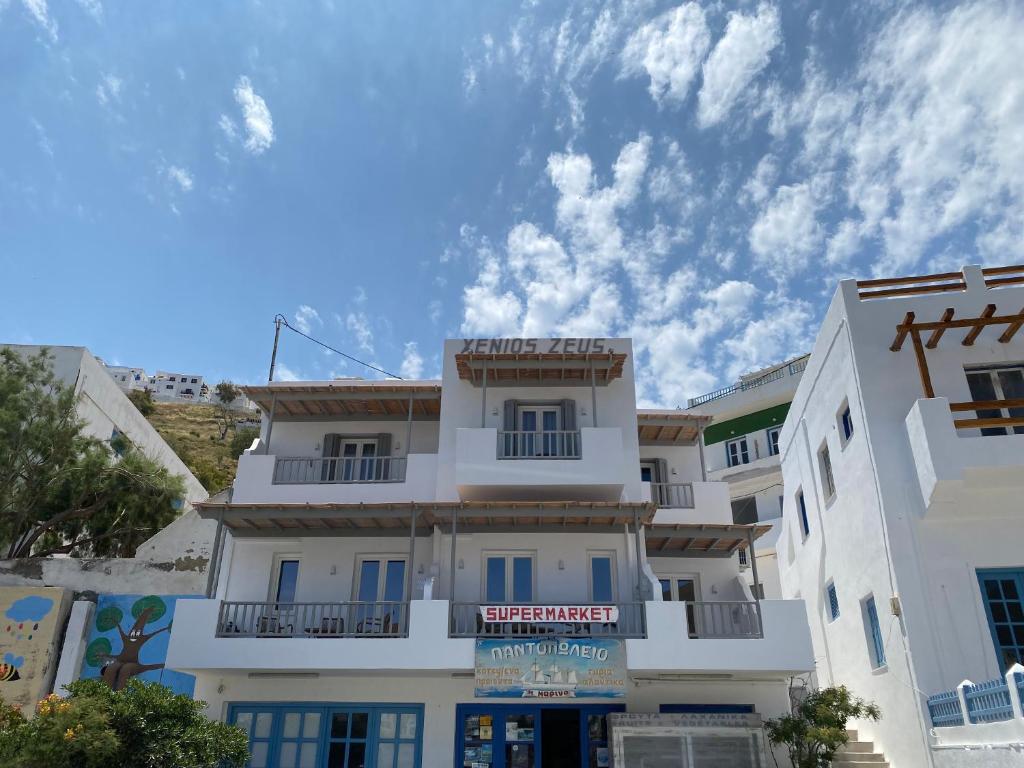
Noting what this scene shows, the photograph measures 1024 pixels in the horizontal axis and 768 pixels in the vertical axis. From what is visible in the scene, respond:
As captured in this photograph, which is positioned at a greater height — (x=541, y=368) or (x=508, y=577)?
(x=541, y=368)

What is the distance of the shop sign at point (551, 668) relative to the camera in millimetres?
14609

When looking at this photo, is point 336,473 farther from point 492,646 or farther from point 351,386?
point 492,646

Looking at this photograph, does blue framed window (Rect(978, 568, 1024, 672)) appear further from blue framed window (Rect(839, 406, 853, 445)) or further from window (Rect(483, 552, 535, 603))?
window (Rect(483, 552, 535, 603))

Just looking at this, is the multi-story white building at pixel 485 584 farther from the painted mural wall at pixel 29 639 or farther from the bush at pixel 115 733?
the painted mural wall at pixel 29 639

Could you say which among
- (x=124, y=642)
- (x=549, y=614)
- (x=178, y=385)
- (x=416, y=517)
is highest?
(x=178, y=385)

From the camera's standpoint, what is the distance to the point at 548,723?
16.4 metres

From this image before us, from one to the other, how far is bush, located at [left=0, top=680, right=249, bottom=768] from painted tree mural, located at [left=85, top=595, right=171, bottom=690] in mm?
5944

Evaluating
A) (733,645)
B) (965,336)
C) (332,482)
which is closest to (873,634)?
(733,645)

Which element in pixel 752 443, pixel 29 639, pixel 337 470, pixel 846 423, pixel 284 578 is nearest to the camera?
pixel 846 423

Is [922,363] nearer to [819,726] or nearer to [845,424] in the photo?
[845,424]

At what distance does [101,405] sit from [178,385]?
359ft

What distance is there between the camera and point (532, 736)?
16.3 meters

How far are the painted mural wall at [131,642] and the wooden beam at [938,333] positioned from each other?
55.9ft

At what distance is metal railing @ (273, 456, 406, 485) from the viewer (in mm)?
19078
